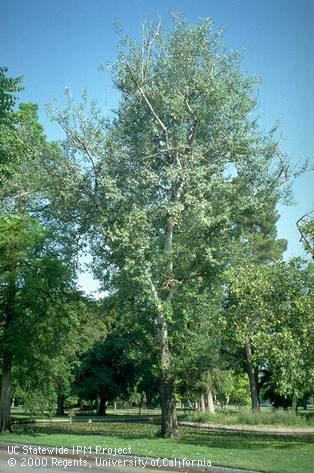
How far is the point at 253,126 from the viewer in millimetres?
24031

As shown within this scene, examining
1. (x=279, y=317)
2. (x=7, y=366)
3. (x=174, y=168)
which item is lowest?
(x=7, y=366)

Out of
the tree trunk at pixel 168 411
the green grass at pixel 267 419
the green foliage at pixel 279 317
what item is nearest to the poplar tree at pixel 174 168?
the tree trunk at pixel 168 411

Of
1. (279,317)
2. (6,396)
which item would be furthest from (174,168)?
(6,396)

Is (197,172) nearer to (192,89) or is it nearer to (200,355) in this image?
(192,89)

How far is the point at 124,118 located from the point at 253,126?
6.24 m

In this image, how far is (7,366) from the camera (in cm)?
2642

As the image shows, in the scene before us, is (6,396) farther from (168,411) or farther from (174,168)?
(174,168)

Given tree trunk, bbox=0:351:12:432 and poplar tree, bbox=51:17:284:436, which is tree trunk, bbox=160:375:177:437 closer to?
poplar tree, bbox=51:17:284:436

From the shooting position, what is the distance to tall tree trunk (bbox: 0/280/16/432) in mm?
25188

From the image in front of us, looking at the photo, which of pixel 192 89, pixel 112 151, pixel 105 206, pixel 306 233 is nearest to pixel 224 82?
pixel 192 89

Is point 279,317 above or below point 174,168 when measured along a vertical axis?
below

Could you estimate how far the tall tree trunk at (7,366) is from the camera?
25.2 meters

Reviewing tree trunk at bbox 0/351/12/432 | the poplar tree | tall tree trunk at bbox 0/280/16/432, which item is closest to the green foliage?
the poplar tree

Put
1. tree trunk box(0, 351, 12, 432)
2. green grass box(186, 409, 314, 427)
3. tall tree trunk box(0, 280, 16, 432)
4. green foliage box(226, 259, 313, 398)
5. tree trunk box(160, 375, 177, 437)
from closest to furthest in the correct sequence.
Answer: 1. green foliage box(226, 259, 313, 398)
2. tree trunk box(160, 375, 177, 437)
3. tall tree trunk box(0, 280, 16, 432)
4. tree trunk box(0, 351, 12, 432)
5. green grass box(186, 409, 314, 427)
